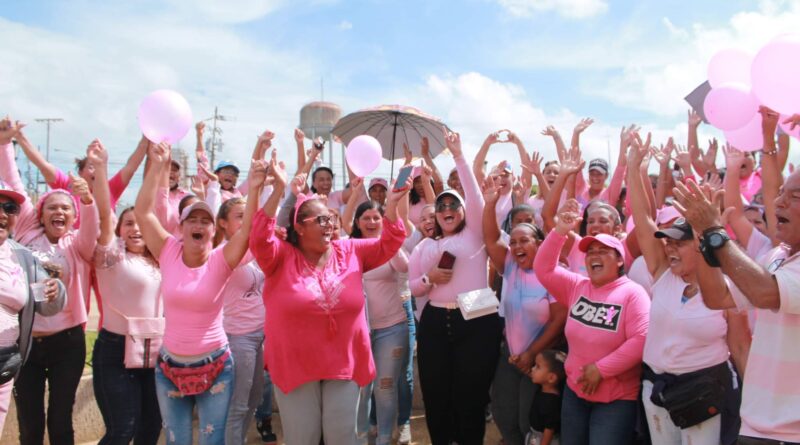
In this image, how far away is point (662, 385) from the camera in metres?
3.38

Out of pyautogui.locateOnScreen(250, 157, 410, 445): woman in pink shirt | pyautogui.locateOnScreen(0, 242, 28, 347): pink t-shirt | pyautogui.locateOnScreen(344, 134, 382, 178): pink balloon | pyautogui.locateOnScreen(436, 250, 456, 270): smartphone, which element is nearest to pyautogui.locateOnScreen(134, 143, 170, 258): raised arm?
pyautogui.locateOnScreen(0, 242, 28, 347): pink t-shirt

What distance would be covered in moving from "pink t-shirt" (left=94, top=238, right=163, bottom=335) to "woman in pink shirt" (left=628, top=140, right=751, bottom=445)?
344 cm

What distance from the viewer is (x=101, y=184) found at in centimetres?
404

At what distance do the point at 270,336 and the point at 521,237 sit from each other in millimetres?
2067

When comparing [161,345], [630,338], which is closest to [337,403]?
[161,345]

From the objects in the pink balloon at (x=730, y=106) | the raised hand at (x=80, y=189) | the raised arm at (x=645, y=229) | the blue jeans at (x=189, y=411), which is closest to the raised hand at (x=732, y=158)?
the pink balloon at (x=730, y=106)

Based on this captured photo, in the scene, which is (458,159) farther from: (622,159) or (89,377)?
(89,377)

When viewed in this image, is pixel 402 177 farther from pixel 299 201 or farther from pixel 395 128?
pixel 395 128

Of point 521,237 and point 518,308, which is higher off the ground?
point 521,237

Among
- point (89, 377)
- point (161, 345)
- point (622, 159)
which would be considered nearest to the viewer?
point (161, 345)

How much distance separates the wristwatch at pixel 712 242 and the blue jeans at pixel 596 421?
170 cm

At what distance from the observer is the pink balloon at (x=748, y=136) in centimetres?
400

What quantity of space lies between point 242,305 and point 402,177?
1848 millimetres

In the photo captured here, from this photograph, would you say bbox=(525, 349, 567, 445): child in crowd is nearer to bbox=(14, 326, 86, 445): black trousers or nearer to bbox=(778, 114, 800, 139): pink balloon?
bbox=(778, 114, 800, 139): pink balloon
